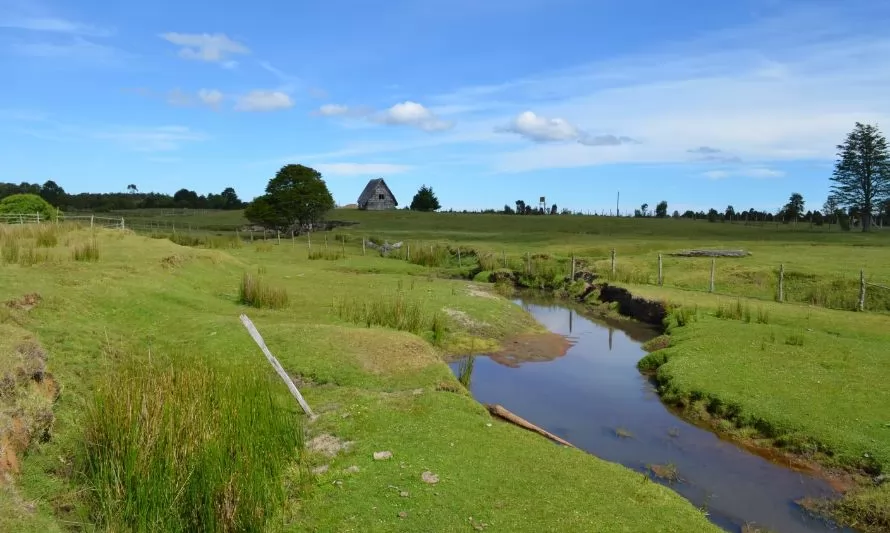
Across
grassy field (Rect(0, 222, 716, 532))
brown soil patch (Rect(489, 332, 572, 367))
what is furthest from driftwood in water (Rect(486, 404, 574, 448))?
brown soil patch (Rect(489, 332, 572, 367))

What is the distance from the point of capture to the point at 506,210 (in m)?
100

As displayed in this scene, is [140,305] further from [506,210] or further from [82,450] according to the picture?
[506,210]

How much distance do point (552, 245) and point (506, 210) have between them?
5338cm

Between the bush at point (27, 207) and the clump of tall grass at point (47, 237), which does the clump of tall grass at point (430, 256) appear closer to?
the clump of tall grass at point (47, 237)

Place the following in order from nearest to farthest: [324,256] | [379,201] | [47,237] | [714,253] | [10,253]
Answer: [10,253], [47,237], [714,253], [324,256], [379,201]

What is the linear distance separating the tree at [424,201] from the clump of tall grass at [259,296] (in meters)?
84.4

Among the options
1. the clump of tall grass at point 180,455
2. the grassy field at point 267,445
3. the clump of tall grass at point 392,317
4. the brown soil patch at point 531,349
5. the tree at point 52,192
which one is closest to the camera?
the clump of tall grass at point 180,455

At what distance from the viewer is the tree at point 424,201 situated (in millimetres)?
103312

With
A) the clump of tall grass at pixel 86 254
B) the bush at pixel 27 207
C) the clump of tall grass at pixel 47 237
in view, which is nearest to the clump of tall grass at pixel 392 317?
the clump of tall grass at pixel 86 254

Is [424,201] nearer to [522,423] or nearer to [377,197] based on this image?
[377,197]

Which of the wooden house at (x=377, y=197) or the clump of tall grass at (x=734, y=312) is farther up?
the wooden house at (x=377, y=197)

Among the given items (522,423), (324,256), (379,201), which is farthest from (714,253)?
(379,201)

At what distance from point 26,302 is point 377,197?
262ft

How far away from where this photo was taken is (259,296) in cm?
1880
